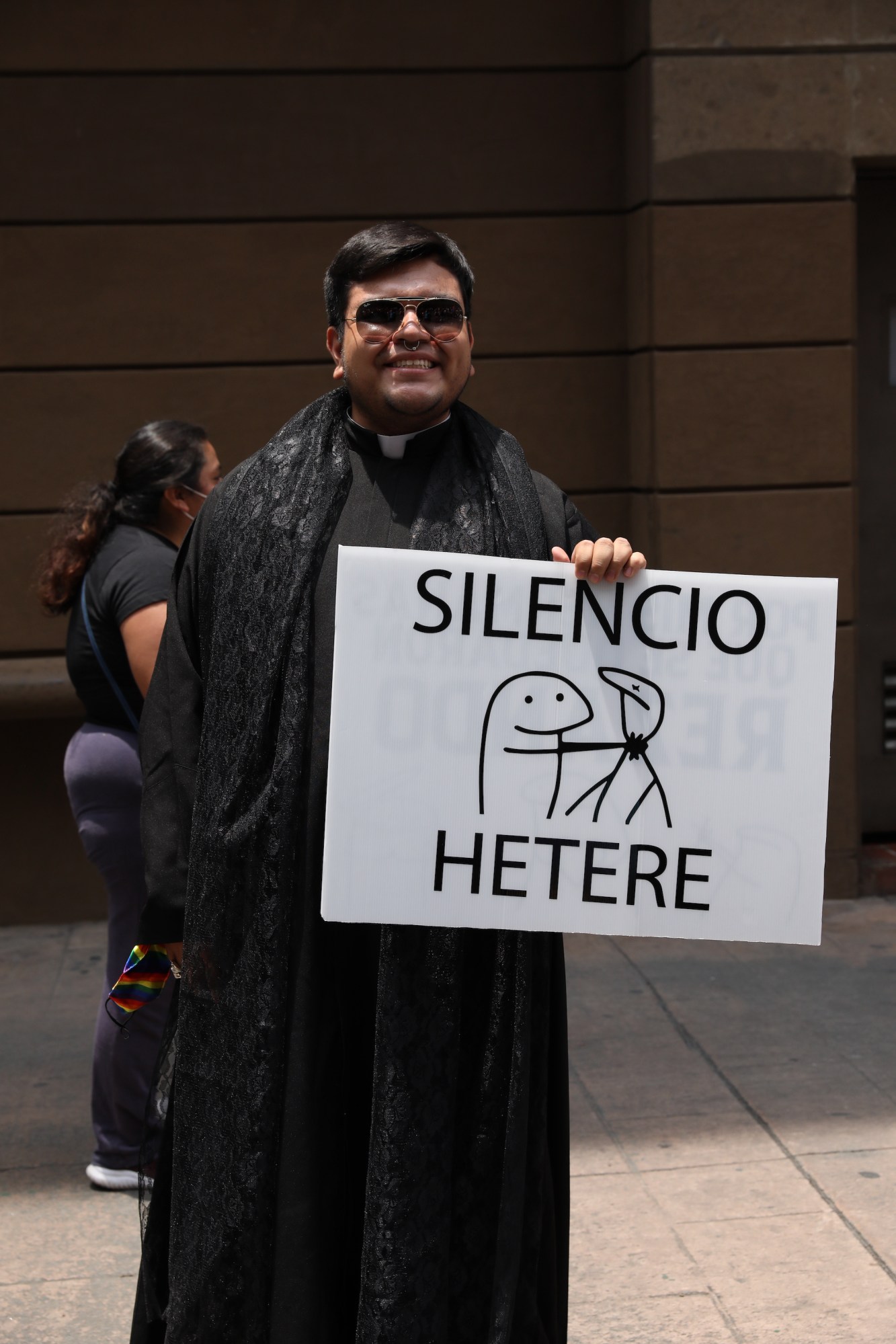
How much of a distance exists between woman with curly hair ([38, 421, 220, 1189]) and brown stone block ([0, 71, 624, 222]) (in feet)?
8.68

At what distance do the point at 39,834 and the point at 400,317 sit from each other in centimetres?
423

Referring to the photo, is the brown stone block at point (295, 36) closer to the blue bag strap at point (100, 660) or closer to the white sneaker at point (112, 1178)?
the blue bag strap at point (100, 660)

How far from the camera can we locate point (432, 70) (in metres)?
6.35

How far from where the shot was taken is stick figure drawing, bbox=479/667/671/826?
8.33 ft

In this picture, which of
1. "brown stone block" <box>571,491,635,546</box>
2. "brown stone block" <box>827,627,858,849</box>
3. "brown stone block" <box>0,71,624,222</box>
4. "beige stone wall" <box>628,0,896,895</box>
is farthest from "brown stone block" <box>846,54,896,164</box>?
"brown stone block" <box>827,627,858,849</box>

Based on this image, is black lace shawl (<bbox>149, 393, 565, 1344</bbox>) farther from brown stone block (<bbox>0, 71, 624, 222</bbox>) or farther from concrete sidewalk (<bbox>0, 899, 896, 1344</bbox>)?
brown stone block (<bbox>0, 71, 624, 222</bbox>)

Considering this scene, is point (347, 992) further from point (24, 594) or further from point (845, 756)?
point (845, 756)

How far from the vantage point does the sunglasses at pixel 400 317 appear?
8.53 feet

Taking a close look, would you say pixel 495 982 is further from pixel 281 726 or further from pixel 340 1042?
pixel 281 726

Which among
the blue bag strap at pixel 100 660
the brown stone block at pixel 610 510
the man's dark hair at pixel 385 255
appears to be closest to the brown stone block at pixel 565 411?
the brown stone block at pixel 610 510

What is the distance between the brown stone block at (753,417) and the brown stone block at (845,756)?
2.36 ft

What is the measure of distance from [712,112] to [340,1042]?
4.67 metres

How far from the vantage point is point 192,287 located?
20.7ft

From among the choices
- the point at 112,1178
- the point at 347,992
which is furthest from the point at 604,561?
the point at 112,1178
